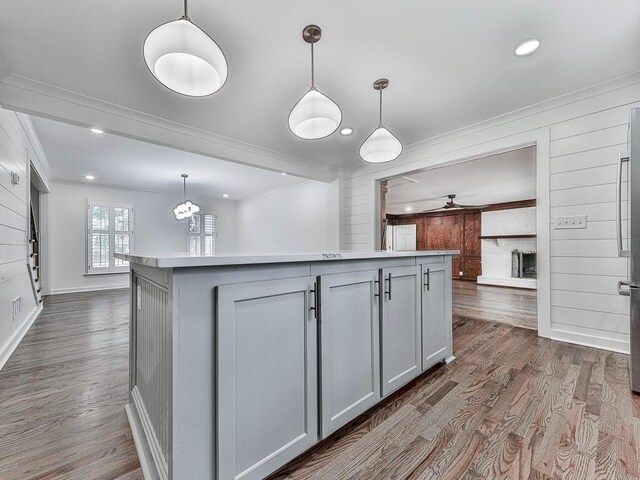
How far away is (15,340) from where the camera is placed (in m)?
2.83

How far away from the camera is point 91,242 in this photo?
259 inches

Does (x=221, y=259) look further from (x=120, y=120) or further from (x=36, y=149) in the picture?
(x=36, y=149)

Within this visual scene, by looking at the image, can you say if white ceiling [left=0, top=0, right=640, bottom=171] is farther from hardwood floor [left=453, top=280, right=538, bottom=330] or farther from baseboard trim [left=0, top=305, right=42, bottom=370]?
hardwood floor [left=453, top=280, right=538, bottom=330]

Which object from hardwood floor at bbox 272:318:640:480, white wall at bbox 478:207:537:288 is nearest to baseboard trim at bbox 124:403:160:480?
hardwood floor at bbox 272:318:640:480

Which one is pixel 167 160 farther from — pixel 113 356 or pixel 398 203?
pixel 398 203

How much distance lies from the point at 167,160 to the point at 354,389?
16.1ft

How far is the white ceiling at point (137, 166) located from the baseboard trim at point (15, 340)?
244 cm

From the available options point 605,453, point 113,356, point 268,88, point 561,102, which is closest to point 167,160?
point 268,88

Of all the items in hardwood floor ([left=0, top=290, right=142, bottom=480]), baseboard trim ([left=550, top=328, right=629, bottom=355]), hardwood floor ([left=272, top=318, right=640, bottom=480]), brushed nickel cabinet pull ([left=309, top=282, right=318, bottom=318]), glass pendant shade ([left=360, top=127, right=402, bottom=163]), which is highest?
glass pendant shade ([left=360, top=127, right=402, bottom=163])

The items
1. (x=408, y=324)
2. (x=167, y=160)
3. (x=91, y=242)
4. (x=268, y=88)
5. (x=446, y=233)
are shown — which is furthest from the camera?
(x=446, y=233)

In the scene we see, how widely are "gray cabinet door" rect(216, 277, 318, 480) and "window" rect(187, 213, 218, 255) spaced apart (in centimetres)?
762

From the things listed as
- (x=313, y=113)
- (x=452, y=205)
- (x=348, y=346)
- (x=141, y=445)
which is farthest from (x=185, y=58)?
(x=452, y=205)

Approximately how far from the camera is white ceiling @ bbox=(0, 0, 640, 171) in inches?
73.0

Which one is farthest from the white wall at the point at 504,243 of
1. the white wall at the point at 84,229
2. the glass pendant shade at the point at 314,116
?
the white wall at the point at 84,229
